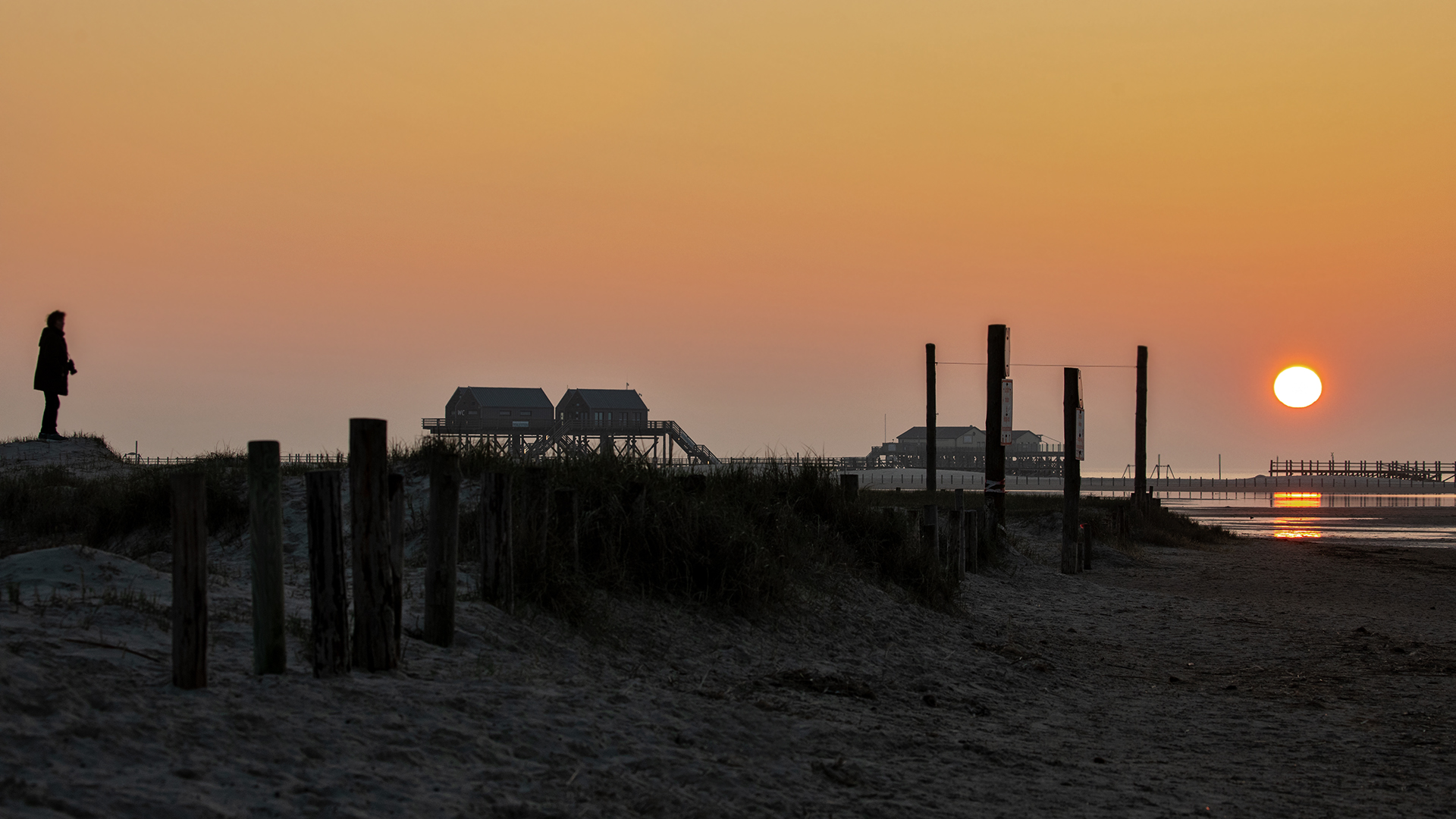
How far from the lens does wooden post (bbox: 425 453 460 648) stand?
619 centimetres

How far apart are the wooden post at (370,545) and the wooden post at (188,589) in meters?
0.82

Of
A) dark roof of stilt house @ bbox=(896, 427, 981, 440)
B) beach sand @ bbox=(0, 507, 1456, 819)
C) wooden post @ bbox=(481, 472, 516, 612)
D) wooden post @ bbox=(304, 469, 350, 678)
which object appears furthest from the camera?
dark roof of stilt house @ bbox=(896, 427, 981, 440)

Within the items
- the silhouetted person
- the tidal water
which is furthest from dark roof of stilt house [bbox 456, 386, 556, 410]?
the silhouetted person

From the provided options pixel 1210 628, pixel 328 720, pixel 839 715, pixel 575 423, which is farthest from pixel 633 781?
pixel 575 423

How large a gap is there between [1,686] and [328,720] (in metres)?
1.19

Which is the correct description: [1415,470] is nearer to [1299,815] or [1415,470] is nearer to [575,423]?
[575,423]

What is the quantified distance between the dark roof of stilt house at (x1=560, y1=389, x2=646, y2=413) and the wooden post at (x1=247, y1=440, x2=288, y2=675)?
88057 mm

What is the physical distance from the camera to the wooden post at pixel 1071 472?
1717cm

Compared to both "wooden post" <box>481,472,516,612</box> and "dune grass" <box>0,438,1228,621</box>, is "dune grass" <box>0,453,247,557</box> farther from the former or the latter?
"wooden post" <box>481,472,516,612</box>

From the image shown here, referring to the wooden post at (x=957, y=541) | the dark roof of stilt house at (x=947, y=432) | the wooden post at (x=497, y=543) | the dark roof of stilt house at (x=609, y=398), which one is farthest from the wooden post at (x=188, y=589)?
the dark roof of stilt house at (x=947, y=432)

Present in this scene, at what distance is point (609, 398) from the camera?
311ft

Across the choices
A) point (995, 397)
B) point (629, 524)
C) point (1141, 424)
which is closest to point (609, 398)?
point (1141, 424)

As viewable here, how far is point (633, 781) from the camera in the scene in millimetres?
4914

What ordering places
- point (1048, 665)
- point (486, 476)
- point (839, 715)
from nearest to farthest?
1. point (839, 715)
2. point (486, 476)
3. point (1048, 665)
